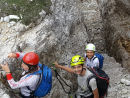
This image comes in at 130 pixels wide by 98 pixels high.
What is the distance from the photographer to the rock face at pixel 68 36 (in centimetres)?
557

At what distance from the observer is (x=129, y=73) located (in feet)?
30.6

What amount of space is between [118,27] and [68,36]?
370 centimetres

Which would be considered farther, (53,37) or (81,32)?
(81,32)

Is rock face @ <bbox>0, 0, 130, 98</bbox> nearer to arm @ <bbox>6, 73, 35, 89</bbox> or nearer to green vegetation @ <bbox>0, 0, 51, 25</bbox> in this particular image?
green vegetation @ <bbox>0, 0, 51, 25</bbox>

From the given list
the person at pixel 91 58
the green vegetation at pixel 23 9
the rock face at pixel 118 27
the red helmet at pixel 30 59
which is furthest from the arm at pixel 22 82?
the rock face at pixel 118 27

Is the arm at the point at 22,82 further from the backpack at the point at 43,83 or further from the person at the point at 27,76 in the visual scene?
the backpack at the point at 43,83

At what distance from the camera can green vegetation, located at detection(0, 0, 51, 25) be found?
19.2ft

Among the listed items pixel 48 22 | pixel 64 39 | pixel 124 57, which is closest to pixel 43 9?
pixel 48 22

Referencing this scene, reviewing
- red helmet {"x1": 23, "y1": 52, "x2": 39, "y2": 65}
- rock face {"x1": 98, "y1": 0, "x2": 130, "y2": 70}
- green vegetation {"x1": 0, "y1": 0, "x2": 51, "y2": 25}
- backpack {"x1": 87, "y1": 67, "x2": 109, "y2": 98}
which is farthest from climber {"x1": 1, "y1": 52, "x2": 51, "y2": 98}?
rock face {"x1": 98, "y1": 0, "x2": 130, "y2": 70}

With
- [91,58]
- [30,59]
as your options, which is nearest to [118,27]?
[91,58]

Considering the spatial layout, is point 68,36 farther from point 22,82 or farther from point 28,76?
point 22,82

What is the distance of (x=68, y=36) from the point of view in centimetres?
770

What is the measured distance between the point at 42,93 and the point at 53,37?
264 centimetres

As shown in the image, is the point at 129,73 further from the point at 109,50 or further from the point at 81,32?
the point at 81,32
